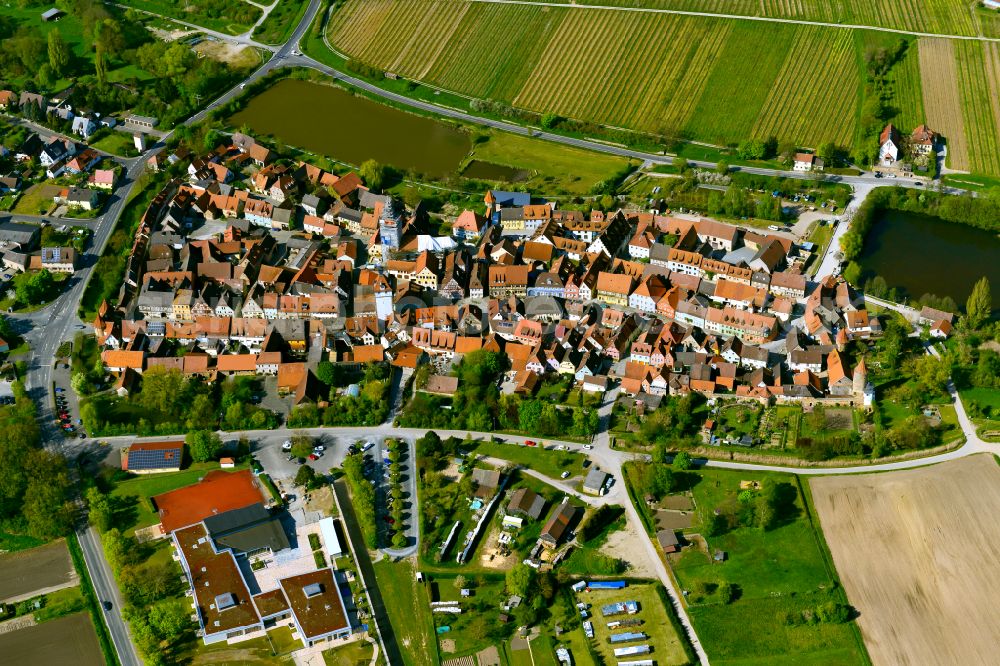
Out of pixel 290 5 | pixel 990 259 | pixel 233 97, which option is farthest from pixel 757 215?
pixel 290 5

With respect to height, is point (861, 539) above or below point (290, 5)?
below

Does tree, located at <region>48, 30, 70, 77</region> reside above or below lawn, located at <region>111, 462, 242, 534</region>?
above

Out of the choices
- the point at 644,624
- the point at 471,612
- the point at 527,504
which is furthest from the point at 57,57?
the point at 644,624

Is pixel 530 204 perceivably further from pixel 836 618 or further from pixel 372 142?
pixel 836 618

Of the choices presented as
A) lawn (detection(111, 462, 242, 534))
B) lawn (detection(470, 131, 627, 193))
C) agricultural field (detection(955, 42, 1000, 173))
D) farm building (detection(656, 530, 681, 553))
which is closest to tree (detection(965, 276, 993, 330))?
agricultural field (detection(955, 42, 1000, 173))

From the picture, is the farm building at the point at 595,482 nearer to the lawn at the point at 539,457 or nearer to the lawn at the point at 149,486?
the lawn at the point at 539,457

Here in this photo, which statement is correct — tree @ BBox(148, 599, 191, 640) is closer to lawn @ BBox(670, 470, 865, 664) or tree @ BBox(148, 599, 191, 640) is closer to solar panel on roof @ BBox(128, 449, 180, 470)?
solar panel on roof @ BBox(128, 449, 180, 470)

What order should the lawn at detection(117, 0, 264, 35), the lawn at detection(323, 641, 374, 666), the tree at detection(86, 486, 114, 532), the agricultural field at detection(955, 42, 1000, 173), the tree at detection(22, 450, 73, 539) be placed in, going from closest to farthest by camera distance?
the lawn at detection(323, 641, 374, 666) → the tree at detection(22, 450, 73, 539) → the tree at detection(86, 486, 114, 532) → the agricultural field at detection(955, 42, 1000, 173) → the lawn at detection(117, 0, 264, 35)
